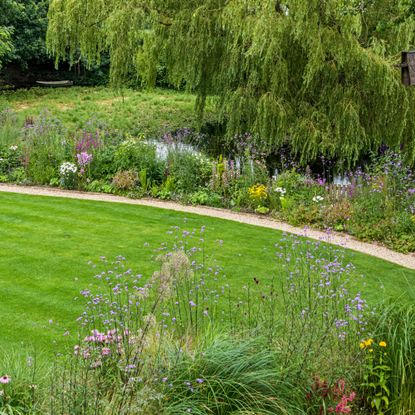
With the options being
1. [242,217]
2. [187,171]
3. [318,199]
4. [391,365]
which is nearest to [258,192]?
[242,217]

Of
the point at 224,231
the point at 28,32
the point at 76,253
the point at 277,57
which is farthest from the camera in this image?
the point at 28,32

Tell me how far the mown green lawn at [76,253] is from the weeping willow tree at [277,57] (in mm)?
3149

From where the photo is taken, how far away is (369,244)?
8.21 m

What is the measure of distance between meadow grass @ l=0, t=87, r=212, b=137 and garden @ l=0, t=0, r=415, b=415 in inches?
23.6

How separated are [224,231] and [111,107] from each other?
1364 cm

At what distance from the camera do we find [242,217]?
9375 millimetres

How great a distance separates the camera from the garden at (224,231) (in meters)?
3.41

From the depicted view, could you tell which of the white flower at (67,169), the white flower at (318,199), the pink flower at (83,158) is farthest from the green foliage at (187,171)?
the white flower at (318,199)

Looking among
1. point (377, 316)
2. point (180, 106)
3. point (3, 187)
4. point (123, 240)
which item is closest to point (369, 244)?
point (123, 240)

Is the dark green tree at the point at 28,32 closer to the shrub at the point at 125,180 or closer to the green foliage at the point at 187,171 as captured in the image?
the shrub at the point at 125,180

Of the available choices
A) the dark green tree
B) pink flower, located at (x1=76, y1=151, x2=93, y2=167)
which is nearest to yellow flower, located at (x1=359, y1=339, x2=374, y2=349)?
pink flower, located at (x1=76, y1=151, x2=93, y2=167)

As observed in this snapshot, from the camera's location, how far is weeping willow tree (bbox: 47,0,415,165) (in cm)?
1063

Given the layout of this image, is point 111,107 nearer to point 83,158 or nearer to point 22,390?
point 83,158

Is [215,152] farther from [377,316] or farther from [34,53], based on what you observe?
[34,53]
